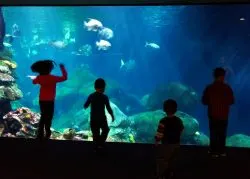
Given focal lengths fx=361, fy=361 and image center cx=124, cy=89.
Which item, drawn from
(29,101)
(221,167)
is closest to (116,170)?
(221,167)

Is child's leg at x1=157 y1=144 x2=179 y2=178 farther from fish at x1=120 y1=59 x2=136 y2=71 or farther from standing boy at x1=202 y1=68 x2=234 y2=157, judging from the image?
fish at x1=120 y1=59 x2=136 y2=71

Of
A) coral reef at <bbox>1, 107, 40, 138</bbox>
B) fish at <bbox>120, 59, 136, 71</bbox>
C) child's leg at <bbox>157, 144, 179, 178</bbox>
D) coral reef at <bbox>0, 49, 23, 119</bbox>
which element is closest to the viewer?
child's leg at <bbox>157, 144, 179, 178</bbox>

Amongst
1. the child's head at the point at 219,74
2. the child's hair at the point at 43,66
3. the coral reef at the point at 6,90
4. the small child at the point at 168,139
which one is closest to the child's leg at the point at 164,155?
the small child at the point at 168,139

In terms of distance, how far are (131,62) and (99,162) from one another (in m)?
18.9

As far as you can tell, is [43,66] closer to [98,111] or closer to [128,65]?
[98,111]

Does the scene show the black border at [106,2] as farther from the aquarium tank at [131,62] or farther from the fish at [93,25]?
the fish at [93,25]

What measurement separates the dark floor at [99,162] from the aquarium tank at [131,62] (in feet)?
13.2

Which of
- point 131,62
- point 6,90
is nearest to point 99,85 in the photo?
point 6,90

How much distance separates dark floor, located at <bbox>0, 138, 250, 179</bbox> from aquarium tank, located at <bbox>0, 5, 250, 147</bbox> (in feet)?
13.2

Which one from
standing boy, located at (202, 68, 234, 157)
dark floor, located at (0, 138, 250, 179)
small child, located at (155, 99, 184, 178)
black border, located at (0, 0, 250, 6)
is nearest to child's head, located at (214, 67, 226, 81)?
standing boy, located at (202, 68, 234, 157)

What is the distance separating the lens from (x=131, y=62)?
23656 millimetres

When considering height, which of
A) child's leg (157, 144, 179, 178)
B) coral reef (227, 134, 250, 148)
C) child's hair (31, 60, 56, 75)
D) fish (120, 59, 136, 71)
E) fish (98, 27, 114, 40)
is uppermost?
fish (120, 59, 136, 71)

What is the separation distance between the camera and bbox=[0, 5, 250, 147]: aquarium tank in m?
13.7

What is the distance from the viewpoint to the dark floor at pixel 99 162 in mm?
4355
